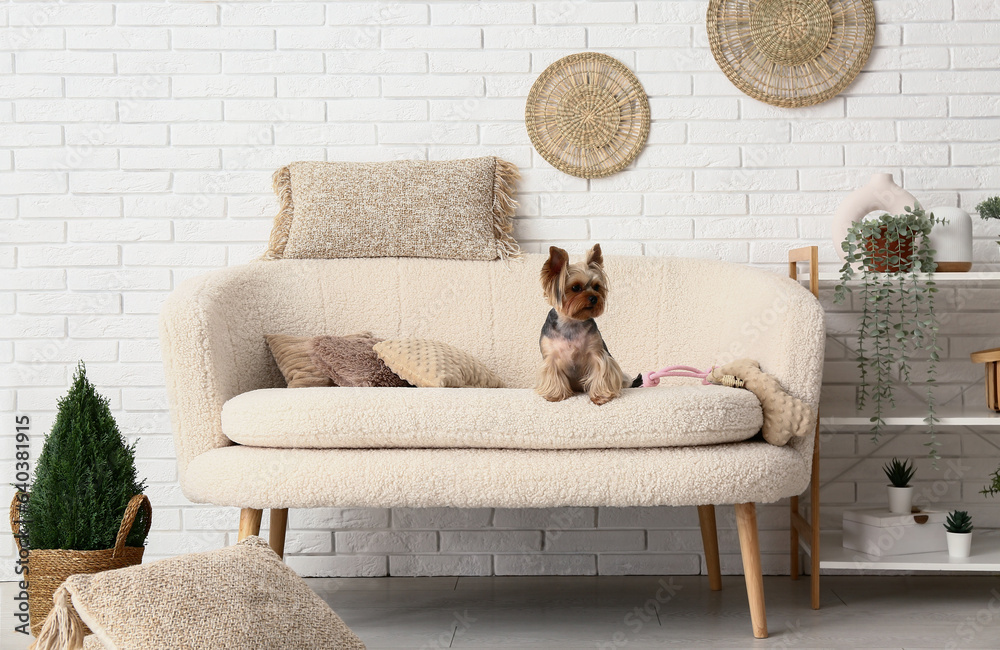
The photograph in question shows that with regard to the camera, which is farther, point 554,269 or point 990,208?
Result: point 990,208

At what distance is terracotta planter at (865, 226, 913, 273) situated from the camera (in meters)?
2.12

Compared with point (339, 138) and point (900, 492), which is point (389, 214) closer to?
point (339, 138)

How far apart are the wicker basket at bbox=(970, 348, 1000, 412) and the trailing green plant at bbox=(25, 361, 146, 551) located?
7.58 ft

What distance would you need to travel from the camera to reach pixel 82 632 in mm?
1271

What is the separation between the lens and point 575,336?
179 centimetres

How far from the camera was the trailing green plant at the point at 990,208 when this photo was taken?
2.34 metres

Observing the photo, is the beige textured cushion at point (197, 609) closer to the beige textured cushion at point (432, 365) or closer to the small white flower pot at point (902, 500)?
the beige textured cushion at point (432, 365)

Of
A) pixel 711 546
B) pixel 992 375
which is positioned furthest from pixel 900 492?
pixel 711 546

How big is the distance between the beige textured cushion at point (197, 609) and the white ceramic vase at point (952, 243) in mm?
1864

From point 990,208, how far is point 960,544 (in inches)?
39.3

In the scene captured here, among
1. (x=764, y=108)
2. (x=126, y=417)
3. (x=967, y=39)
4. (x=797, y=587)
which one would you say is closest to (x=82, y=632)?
(x=126, y=417)

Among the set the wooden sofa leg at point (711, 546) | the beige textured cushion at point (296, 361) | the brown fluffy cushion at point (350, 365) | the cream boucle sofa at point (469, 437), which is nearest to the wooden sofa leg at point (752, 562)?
the cream boucle sofa at point (469, 437)

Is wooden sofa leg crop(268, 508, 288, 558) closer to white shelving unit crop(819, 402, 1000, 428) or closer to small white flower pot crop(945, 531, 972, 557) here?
white shelving unit crop(819, 402, 1000, 428)

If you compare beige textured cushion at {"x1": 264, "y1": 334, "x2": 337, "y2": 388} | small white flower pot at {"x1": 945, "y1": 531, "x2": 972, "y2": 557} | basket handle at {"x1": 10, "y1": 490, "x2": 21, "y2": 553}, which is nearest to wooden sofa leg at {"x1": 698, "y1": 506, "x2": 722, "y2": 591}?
small white flower pot at {"x1": 945, "y1": 531, "x2": 972, "y2": 557}
